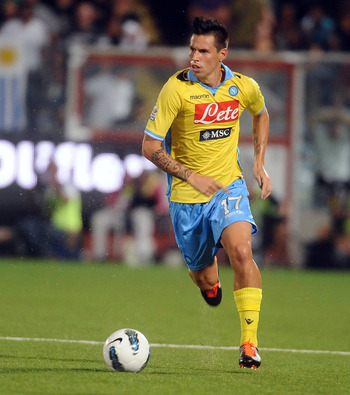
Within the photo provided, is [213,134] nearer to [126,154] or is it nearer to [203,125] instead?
[203,125]

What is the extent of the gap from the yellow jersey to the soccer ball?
1.40 metres

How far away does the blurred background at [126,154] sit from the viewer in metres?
15.2

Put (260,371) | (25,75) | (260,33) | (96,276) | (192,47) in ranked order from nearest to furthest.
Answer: (260,371)
(192,47)
(96,276)
(25,75)
(260,33)

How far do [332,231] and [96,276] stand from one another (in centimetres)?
391

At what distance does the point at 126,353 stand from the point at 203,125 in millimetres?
1840

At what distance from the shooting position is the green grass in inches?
227

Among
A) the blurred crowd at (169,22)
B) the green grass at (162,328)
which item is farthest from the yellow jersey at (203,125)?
the blurred crowd at (169,22)

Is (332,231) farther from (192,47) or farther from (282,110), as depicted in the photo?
(192,47)

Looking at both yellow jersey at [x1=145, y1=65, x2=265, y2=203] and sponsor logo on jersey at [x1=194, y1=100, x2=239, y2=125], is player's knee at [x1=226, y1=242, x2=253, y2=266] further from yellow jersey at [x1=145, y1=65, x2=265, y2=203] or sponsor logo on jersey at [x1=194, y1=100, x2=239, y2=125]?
sponsor logo on jersey at [x1=194, y1=100, x2=239, y2=125]

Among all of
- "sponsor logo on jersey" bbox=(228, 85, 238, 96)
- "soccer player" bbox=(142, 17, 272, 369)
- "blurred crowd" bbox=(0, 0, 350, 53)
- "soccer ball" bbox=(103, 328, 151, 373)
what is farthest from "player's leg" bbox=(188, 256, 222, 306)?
"blurred crowd" bbox=(0, 0, 350, 53)

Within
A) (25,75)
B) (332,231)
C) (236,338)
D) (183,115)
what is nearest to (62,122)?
(25,75)

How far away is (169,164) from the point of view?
6.76 metres

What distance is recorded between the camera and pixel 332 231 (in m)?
15.4

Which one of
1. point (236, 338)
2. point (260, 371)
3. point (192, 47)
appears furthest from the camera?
point (236, 338)
